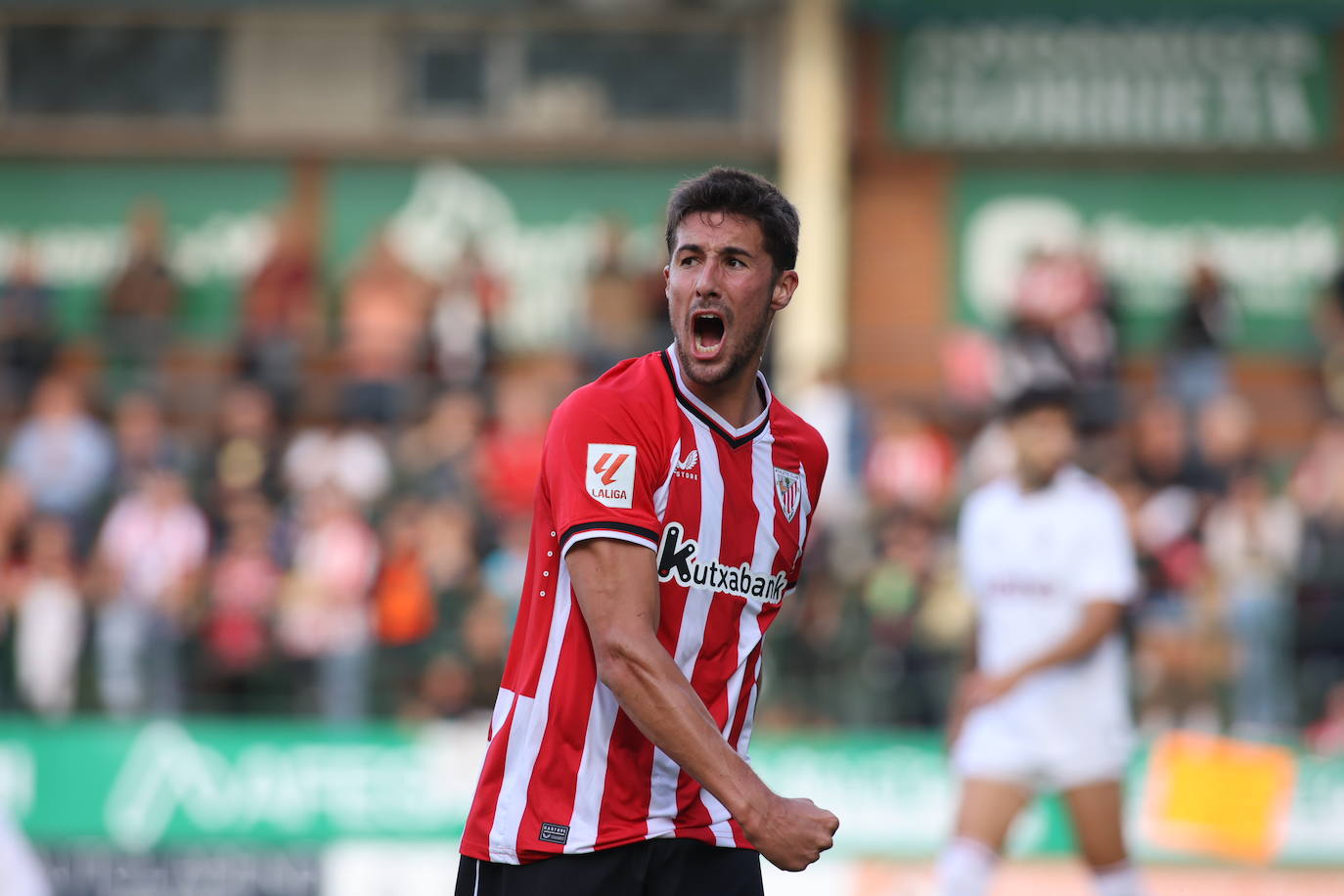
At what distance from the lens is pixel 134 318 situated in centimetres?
1569

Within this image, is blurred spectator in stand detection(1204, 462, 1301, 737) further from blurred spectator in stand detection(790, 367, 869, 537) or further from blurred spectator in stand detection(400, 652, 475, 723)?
blurred spectator in stand detection(400, 652, 475, 723)

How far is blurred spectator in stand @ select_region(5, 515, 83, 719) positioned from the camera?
477 inches

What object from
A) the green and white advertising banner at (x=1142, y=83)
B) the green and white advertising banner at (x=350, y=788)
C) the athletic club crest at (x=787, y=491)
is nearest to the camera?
the athletic club crest at (x=787, y=491)

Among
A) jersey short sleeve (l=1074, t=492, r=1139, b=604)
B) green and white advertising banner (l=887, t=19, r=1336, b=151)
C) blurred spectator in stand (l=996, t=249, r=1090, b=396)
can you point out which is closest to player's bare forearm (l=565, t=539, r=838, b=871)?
jersey short sleeve (l=1074, t=492, r=1139, b=604)

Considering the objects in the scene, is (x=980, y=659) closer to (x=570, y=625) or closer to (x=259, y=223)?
(x=570, y=625)

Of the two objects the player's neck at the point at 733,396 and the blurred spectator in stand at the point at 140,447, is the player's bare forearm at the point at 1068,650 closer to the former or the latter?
the player's neck at the point at 733,396

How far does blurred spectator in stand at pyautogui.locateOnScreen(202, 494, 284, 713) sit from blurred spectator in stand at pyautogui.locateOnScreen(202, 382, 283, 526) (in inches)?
25.7

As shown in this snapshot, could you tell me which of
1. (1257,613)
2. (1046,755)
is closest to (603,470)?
(1046,755)

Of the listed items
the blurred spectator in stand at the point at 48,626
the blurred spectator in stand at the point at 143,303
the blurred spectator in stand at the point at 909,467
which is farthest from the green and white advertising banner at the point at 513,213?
the blurred spectator in stand at the point at 48,626

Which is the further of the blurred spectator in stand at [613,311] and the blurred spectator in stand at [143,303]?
the blurred spectator in stand at [143,303]

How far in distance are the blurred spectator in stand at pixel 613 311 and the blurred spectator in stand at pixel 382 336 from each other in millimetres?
1304

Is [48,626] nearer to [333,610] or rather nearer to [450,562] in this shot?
[333,610]

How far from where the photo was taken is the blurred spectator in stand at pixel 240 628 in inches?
480

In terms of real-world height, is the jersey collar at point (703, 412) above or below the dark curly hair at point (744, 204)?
below
